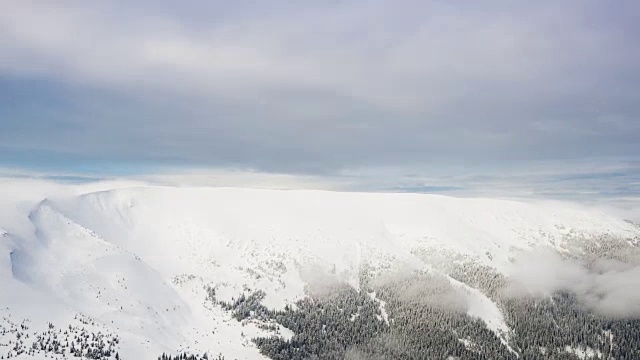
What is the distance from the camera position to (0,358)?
7776 inches

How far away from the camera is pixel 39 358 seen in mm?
199875

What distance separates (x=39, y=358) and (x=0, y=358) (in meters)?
14.6
